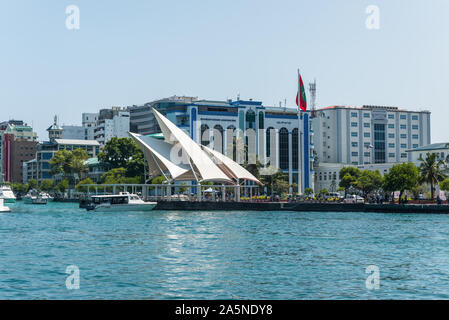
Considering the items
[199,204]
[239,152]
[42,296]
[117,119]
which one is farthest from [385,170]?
[42,296]

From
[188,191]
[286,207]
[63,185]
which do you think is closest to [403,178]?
[286,207]

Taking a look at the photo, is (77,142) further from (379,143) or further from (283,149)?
(379,143)

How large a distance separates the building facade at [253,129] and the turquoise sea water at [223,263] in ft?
289

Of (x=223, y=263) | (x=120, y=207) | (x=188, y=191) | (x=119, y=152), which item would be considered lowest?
(x=120, y=207)

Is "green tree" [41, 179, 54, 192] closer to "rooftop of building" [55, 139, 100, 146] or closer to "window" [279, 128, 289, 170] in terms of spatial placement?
"rooftop of building" [55, 139, 100, 146]

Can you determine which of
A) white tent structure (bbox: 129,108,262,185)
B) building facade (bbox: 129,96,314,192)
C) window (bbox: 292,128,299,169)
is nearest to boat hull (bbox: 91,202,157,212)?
white tent structure (bbox: 129,108,262,185)

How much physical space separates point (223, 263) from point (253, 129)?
370 ft

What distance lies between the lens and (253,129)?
141m

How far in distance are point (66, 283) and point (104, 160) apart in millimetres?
127675

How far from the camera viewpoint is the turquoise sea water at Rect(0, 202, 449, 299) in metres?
21.9

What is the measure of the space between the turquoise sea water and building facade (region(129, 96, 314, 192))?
289 feet

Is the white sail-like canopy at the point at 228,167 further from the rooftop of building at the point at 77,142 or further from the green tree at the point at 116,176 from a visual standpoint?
the rooftop of building at the point at 77,142

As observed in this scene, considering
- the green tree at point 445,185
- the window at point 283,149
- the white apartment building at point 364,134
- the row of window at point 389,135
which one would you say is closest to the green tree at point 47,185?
the window at point 283,149
